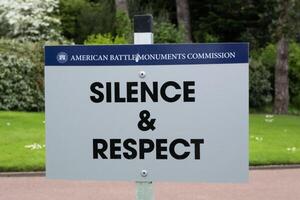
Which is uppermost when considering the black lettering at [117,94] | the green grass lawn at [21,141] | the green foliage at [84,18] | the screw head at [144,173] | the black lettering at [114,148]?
the green foliage at [84,18]

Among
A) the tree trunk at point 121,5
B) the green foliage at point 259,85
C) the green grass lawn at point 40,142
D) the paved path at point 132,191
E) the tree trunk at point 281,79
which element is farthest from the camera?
the tree trunk at point 121,5

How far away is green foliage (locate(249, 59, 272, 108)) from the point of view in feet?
80.7

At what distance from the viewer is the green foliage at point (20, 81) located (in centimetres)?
2061

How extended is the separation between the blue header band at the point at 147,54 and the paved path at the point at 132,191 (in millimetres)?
5629

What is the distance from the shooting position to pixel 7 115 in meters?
18.4

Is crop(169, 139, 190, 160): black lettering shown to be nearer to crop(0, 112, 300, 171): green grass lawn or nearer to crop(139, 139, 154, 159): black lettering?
crop(139, 139, 154, 159): black lettering

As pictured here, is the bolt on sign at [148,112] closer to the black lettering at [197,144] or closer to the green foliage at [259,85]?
the black lettering at [197,144]

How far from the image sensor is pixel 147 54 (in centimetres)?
261

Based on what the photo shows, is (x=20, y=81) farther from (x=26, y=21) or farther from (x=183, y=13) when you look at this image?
(x=183, y=13)

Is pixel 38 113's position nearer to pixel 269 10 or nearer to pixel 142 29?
pixel 269 10

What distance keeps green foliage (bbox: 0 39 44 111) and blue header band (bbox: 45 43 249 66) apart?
18.3 meters

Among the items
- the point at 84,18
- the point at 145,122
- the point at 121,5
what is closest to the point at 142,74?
the point at 145,122

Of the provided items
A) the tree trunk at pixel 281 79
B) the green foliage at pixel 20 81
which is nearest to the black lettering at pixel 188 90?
the green foliage at pixel 20 81

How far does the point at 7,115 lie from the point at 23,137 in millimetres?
4428
